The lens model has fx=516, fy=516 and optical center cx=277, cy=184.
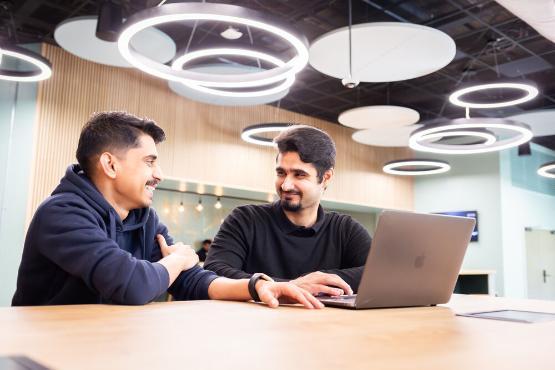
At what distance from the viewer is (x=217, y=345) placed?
914 millimetres

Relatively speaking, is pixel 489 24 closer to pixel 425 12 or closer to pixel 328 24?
pixel 425 12

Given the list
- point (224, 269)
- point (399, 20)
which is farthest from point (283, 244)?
point (399, 20)

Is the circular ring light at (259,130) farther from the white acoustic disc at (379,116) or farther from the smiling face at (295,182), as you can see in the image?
the smiling face at (295,182)

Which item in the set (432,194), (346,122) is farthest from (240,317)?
(432,194)

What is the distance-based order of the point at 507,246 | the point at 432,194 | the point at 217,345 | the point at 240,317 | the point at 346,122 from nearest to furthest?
the point at 217,345
the point at 240,317
the point at 346,122
the point at 507,246
the point at 432,194

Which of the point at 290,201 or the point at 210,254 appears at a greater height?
the point at 290,201

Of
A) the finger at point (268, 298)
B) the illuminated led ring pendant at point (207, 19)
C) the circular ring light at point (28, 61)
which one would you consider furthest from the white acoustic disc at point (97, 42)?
the finger at point (268, 298)

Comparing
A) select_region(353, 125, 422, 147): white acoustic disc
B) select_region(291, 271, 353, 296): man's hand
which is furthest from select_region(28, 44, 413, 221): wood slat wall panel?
select_region(291, 271, 353, 296): man's hand

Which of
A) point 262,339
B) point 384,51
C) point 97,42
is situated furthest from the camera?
point 97,42

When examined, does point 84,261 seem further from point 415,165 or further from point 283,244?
point 415,165

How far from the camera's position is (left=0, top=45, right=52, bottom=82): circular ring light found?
504 cm

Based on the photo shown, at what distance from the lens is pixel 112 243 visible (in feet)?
5.33

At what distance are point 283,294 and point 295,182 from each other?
926 millimetres

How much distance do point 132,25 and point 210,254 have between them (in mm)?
2080
